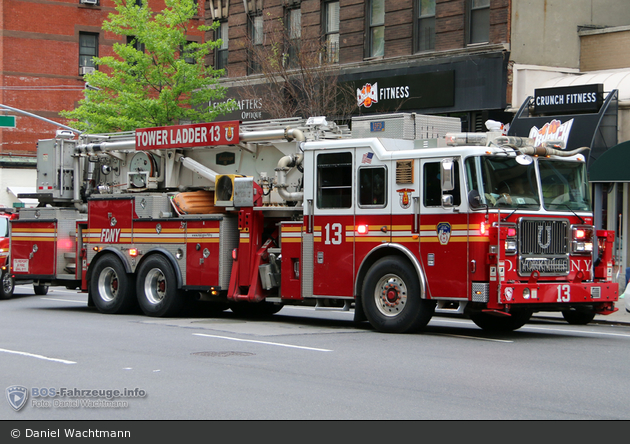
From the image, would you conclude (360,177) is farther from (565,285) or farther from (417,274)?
(565,285)

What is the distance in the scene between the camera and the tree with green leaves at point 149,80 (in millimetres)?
29047

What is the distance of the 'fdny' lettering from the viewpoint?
55.3 feet

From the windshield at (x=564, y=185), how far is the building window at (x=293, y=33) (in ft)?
45.8

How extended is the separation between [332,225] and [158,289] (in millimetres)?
4323

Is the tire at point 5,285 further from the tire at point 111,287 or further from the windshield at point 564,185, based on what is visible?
the windshield at point 564,185

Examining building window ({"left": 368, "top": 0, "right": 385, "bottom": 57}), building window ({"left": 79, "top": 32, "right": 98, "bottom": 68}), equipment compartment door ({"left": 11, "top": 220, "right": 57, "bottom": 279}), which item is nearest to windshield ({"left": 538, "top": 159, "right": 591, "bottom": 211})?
equipment compartment door ({"left": 11, "top": 220, "right": 57, "bottom": 279})

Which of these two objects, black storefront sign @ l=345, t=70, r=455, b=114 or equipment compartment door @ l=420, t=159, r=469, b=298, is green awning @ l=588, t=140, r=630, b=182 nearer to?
black storefront sign @ l=345, t=70, r=455, b=114

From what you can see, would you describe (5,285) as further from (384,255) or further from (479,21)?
(479,21)

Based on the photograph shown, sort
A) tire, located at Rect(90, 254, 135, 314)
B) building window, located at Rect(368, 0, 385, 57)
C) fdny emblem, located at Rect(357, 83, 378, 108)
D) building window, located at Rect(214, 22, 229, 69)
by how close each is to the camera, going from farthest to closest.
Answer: building window, located at Rect(214, 22, 229, 69) < building window, located at Rect(368, 0, 385, 57) < fdny emblem, located at Rect(357, 83, 378, 108) < tire, located at Rect(90, 254, 135, 314)

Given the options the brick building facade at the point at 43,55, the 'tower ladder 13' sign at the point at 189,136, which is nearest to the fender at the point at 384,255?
the 'tower ladder 13' sign at the point at 189,136

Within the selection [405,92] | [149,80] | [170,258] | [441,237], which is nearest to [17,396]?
[441,237]

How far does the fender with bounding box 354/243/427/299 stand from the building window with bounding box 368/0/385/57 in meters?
15.3

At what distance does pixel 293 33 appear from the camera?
27766 millimetres

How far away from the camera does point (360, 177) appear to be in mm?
13406
